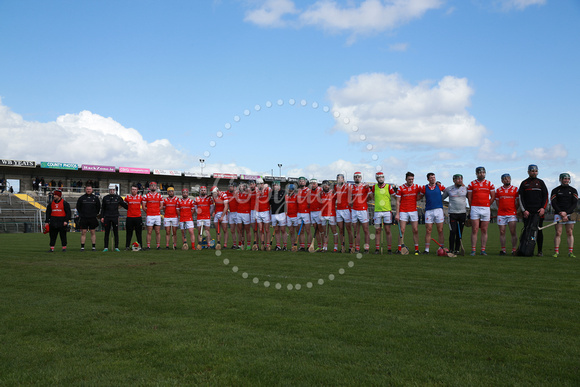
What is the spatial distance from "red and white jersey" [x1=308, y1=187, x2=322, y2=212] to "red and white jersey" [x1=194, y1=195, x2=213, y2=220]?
3.61 metres

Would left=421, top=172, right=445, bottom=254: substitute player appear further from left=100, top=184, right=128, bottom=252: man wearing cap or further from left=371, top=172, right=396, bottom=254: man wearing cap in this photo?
left=100, top=184, right=128, bottom=252: man wearing cap

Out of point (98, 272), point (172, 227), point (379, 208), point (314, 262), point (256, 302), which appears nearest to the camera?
point (256, 302)

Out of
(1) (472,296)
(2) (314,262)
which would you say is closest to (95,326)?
(1) (472,296)

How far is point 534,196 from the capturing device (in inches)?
473

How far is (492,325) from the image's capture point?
188 inches

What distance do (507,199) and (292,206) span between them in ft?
20.9

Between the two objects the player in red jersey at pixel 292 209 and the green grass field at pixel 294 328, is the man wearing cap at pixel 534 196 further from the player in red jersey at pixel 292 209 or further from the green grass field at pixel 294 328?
the player in red jersey at pixel 292 209

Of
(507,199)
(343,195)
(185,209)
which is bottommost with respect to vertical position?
(185,209)

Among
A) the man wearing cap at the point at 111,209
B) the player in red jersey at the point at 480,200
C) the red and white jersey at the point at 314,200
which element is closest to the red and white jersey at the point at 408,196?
the player in red jersey at the point at 480,200

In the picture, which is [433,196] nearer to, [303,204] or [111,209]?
[303,204]

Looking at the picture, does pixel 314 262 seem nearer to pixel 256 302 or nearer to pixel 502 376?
pixel 256 302

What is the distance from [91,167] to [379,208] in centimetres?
4558

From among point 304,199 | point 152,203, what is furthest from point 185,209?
point 304,199

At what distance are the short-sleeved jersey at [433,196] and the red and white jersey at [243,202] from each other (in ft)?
18.9
